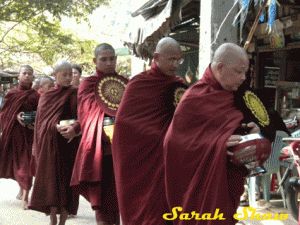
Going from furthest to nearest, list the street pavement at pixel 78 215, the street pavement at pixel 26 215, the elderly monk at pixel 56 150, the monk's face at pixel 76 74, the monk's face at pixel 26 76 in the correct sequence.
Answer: the monk's face at pixel 26 76, the monk's face at pixel 76 74, the street pavement at pixel 26 215, the street pavement at pixel 78 215, the elderly monk at pixel 56 150

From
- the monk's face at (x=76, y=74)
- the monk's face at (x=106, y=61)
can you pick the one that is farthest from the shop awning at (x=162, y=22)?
the monk's face at (x=106, y=61)

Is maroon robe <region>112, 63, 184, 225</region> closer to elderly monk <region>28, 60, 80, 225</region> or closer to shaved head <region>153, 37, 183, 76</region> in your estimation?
shaved head <region>153, 37, 183, 76</region>

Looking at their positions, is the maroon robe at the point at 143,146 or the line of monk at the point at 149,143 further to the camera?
the maroon robe at the point at 143,146

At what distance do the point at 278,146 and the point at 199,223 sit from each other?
136 inches

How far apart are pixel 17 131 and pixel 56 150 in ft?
7.79

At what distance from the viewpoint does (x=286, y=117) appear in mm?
7750

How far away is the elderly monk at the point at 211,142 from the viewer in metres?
3.17

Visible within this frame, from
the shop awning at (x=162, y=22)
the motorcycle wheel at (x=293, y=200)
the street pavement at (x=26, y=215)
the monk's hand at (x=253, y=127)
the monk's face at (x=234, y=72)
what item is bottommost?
the street pavement at (x=26, y=215)

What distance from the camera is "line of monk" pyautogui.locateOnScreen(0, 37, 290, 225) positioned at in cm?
324

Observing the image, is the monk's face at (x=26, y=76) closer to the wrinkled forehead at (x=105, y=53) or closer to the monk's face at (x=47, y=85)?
the monk's face at (x=47, y=85)

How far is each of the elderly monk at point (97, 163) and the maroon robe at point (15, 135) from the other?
2.62 m

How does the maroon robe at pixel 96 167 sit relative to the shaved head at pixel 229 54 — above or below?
below

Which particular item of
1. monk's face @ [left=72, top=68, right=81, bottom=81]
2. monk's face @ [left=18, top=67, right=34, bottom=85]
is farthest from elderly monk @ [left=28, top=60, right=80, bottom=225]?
monk's face @ [left=18, top=67, right=34, bottom=85]

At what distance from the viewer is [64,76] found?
557 cm
